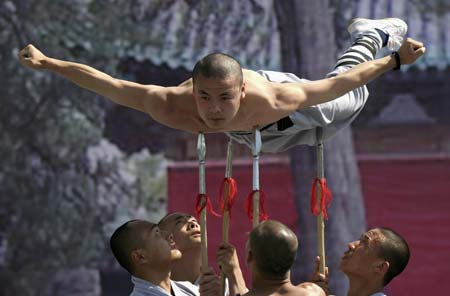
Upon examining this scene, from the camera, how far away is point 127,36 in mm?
8867

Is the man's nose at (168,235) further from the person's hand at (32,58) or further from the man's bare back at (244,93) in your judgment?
the person's hand at (32,58)

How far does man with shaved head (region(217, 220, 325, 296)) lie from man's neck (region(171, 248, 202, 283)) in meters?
1.24

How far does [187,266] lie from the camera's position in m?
5.32

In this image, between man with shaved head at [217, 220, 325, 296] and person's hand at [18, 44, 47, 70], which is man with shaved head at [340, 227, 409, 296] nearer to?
man with shaved head at [217, 220, 325, 296]

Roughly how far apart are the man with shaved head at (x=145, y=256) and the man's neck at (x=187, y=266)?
1.51ft

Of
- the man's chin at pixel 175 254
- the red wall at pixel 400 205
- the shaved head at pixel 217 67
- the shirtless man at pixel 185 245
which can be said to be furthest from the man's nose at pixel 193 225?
the red wall at pixel 400 205

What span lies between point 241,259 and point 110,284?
100 cm

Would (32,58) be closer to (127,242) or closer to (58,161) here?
(127,242)

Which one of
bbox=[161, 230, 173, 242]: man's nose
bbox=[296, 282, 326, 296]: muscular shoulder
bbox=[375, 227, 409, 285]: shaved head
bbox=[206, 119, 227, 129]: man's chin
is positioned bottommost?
bbox=[296, 282, 326, 296]: muscular shoulder

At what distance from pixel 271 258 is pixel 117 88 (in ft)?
3.27

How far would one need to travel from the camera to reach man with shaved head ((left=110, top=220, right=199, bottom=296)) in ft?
15.6

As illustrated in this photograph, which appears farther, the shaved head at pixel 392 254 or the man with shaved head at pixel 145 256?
the man with shaved head at pixel 145 256

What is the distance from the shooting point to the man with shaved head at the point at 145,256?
4.75m

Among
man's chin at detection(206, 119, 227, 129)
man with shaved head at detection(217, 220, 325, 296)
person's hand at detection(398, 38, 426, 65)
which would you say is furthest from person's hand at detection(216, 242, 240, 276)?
person's hand at detection(398, 38, 426, 65)
